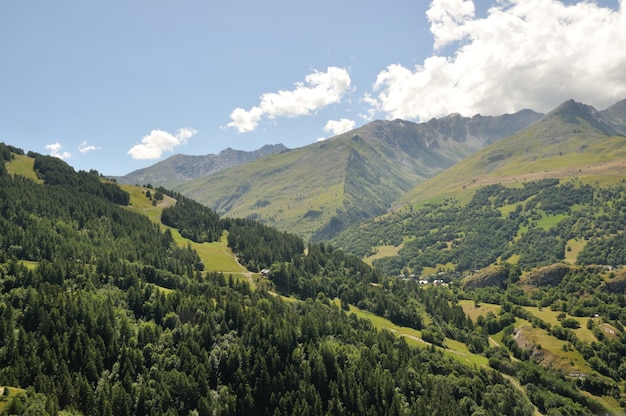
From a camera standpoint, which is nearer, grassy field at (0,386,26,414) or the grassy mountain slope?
grassy field at (0,386,26,414)

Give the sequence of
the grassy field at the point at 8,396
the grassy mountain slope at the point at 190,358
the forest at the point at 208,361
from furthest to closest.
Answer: the forest at the point at 208,361, the grassy mountain slope at the point at 190,358, the grassy field at the point at 8,396

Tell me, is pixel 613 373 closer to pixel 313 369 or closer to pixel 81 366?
pixel 313 369

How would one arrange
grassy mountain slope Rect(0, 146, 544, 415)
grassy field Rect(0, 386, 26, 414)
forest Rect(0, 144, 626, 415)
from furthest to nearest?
forest Rect(0, 144, 626, 415), grassy mountain slope Rect(0, 146, 544, 415), grassy field Rect(0, 386, 26, 414)

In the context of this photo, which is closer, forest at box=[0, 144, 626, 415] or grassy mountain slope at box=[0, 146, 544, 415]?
grassy mountain slope at box=[0, 146, 544, 415]

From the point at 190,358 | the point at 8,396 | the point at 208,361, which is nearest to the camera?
the point at 8,396

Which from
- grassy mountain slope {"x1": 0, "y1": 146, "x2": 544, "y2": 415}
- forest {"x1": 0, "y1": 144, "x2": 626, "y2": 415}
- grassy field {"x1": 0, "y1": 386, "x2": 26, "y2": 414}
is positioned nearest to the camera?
grassy field {"x1": 0, "y1": 386, "x2": 26, "y2": 414}

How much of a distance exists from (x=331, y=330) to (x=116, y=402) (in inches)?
3281

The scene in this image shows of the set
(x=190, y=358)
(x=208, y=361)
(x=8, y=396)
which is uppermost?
(x=8, y=396)

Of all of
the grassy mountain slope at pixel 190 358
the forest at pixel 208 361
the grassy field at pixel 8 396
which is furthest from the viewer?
the forest at pixel 208 361

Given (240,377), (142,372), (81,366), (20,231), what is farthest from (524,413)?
(20,231)

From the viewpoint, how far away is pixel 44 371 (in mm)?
108688

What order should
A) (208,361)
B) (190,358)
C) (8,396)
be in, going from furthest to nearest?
(208,361)
(190,358)
(8,396)

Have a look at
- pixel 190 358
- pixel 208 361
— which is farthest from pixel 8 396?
pixel 208 361

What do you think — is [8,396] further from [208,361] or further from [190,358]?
[208,361]
